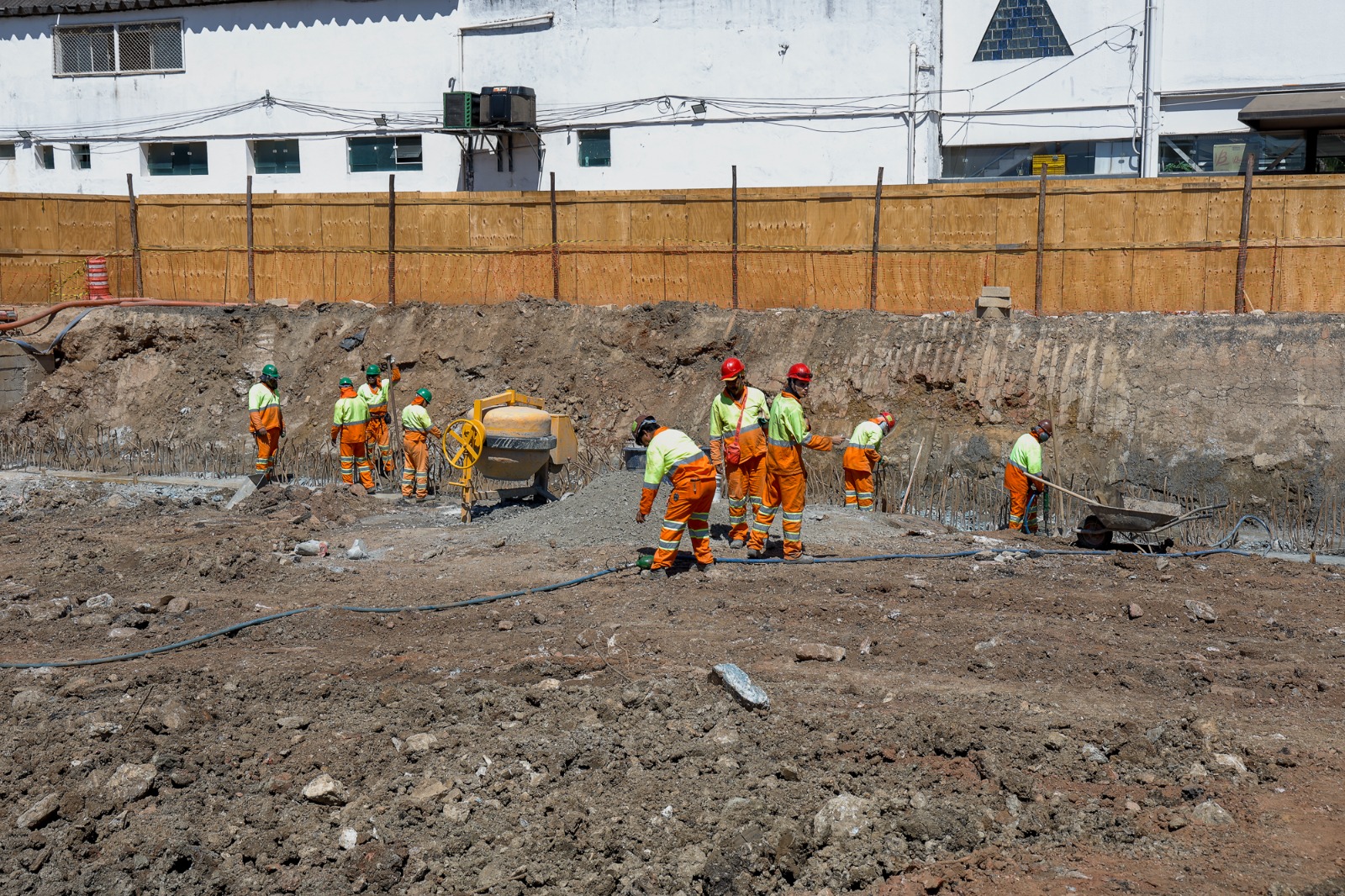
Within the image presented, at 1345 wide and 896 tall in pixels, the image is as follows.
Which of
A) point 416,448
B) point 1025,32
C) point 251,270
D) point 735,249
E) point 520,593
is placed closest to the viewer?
point 520,593

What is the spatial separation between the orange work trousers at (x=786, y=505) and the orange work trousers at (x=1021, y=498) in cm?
334

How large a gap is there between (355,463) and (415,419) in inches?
48.8

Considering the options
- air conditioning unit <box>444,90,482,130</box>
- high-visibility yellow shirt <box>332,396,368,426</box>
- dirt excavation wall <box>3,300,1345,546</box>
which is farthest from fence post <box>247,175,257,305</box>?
high-visibility yellow shirt <box>332,396,368,426</box>

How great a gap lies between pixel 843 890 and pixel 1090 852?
1.23 metres

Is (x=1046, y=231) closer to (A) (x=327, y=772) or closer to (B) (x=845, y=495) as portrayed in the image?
(B) (x=845, y=495)

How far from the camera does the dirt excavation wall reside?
14531mm

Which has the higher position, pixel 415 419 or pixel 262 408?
pixel 262 408

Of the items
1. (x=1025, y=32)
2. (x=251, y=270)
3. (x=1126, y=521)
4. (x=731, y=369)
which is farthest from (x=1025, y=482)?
(x=251, y=270)

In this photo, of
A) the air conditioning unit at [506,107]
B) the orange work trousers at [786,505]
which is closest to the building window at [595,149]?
the air conditioning unit at [506,107]

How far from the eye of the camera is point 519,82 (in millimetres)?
23500

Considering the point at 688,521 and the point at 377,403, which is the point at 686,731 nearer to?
the point at 688,521

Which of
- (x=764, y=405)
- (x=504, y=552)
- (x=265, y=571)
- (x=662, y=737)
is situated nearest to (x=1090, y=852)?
(x=662, y=737)

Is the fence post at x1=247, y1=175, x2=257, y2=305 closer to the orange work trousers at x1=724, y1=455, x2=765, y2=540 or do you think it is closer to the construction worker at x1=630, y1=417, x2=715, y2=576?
the orange work trousers at x1=724, y1=455, x2=765, y2=540

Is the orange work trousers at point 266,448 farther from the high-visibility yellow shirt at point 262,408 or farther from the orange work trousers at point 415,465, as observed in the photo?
the orange work trousers at point 415,465
